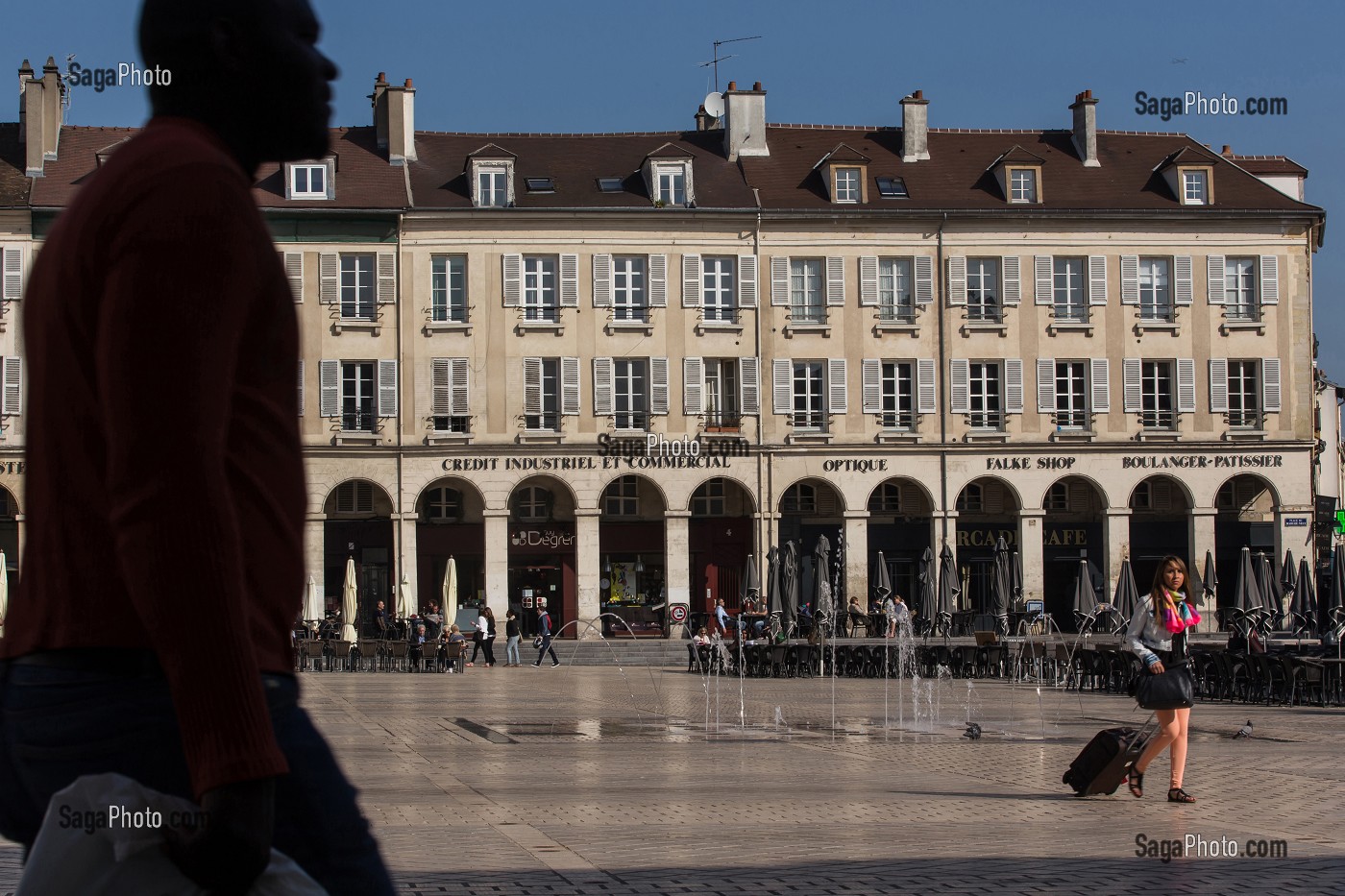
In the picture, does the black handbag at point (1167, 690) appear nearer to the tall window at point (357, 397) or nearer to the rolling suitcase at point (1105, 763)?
the rolling suitcase at point (1105, 763)

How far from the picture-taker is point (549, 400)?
171 ft

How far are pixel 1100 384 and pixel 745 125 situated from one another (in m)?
13.1

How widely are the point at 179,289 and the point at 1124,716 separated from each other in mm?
22216

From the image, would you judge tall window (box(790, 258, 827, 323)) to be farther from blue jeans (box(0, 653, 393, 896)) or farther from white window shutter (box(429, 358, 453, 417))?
blue jeans (box(0, 653, 393, 896))

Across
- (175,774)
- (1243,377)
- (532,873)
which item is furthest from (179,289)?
(1243,377)

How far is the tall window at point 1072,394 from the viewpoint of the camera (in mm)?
53344

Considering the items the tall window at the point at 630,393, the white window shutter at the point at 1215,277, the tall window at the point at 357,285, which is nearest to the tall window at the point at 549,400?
the tall window at the point at 630,393

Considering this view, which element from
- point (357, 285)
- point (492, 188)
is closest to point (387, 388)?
point (357, 285)

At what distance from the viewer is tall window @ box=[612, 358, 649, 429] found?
52.0 metres

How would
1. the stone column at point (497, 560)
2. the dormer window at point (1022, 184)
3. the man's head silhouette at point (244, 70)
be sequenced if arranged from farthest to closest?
the dormer window at point (1022, 184) → the stone column at point (497, 560) → the man's head silhouette at point (244, 70)

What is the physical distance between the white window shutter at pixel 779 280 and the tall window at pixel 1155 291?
413 inches

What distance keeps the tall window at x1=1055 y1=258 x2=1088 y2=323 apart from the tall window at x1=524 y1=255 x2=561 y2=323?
14.7 meters

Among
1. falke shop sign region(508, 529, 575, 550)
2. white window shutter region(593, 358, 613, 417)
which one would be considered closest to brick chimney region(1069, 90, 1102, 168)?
white window shutter region(593, 358, 613, 417)

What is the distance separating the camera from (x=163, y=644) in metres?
2.12
